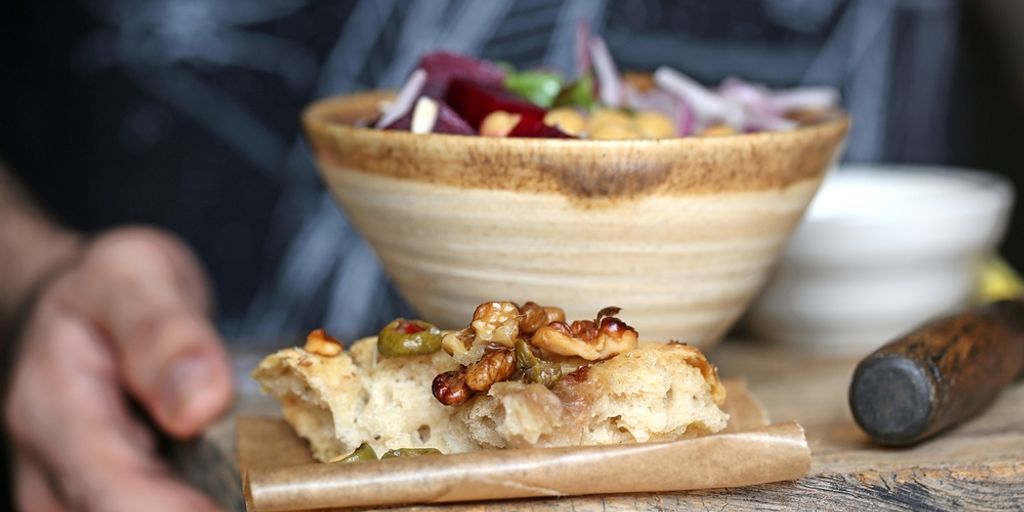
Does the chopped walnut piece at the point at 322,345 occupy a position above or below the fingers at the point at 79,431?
above

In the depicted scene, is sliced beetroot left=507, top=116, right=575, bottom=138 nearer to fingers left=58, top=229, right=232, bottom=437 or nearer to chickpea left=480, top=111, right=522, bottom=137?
chickpea left=480, top=111, right=522, bottom=137

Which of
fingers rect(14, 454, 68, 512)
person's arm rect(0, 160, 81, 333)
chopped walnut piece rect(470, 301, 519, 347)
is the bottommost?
fingers rect(14, 454, 68, 512)

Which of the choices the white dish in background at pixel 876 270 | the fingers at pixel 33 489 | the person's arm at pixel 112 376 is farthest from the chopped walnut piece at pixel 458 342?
the fingers at pixel 33 489

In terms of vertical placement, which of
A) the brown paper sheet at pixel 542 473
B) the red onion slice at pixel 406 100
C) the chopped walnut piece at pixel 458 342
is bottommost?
the brown paper sheet at pixel 542 473

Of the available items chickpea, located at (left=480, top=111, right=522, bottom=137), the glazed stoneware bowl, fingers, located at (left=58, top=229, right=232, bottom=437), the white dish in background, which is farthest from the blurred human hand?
the white dish in background

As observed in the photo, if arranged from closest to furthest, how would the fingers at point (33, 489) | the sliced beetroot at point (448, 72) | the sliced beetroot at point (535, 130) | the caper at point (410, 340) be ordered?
the caper at point (410, 340) < the sliced beetroot at point (535, 130) < the sliced beetroot at point (448, 72) < the fingers at point (33, 489)

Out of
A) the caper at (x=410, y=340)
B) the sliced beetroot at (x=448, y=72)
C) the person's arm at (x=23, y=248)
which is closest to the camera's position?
the caper at (x=410, y=340)

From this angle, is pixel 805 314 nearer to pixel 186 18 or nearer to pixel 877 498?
pixel 877 498

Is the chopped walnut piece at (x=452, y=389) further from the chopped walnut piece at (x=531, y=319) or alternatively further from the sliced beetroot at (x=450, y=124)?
the sliced beetroot at (x=450, y=124)
